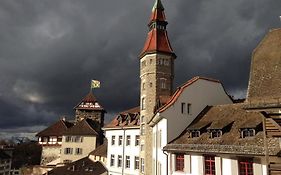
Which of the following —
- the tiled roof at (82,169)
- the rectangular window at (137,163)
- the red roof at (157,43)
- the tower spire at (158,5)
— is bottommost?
the tiled roof at (82,169)

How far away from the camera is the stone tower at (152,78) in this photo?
3531cm

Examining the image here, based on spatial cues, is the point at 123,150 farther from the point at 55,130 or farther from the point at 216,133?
the point at 55,130

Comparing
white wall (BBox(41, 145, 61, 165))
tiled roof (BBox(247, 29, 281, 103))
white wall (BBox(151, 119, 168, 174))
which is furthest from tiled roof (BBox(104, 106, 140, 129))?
tiled roof (BBox(247, 29, 281, 103))

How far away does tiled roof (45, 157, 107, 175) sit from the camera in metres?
47.4

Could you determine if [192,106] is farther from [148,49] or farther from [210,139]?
[148,49]

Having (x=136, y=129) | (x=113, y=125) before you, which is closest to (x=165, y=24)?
(x=136, y=129)

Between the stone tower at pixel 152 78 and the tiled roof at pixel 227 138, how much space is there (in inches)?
351

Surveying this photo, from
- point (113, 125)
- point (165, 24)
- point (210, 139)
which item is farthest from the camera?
point (113, 125)

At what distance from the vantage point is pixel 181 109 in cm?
2808

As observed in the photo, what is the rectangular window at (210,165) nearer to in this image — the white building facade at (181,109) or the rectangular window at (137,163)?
the white building facade at (181,109)

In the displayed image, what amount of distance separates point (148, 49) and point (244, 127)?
20225mm

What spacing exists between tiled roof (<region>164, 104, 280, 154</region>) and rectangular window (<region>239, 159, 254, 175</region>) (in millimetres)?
894

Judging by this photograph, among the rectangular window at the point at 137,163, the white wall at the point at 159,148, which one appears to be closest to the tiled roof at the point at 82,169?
the rectangular window at the point at 137,163

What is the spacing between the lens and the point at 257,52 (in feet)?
61.6
